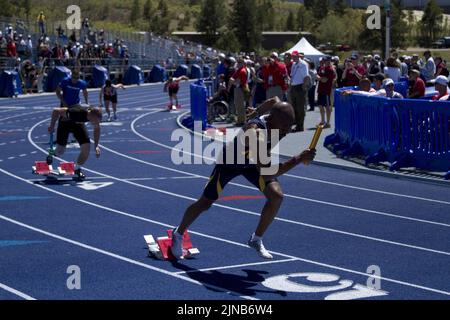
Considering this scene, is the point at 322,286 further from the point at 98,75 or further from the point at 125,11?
the point at 125,11

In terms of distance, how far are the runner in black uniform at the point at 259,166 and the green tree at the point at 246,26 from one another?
259ft

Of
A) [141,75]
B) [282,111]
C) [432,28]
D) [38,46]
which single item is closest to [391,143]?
[282,111]

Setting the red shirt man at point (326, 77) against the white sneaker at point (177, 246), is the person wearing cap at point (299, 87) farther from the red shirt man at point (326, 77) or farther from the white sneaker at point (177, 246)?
the white sneaker at point (177, 246)

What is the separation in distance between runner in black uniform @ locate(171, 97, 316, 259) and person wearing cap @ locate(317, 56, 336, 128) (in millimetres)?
13052

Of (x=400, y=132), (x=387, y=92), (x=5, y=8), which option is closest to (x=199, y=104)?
(x=387, y=92)

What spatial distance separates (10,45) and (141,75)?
1314cm

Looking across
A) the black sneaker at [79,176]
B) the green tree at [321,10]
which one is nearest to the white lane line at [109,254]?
the black sneaker at [79,176]

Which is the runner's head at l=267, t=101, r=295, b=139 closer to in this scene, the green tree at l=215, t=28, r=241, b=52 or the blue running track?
the blue running track

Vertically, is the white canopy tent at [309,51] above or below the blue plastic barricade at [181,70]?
above

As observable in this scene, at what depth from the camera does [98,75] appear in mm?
44156

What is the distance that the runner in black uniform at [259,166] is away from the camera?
26.3ft

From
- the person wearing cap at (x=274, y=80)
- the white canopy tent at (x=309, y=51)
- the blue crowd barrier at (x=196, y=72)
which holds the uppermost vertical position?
the person wearing cap at (x=274, y=80)

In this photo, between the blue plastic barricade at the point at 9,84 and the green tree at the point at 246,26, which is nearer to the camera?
the blue plastic barricade at the point at 9,84

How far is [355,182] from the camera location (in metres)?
14.0
